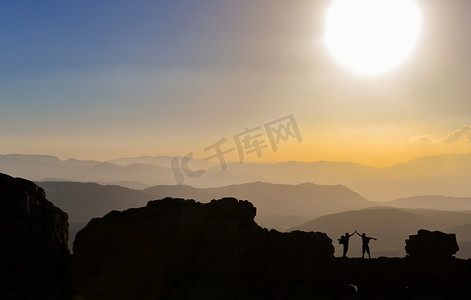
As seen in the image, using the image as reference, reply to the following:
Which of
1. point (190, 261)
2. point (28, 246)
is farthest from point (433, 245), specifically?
point (28, 246)

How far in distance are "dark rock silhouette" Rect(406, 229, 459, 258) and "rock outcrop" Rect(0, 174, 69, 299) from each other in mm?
32653

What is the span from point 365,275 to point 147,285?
66.0ft

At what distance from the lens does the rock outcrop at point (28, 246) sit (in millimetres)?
32438

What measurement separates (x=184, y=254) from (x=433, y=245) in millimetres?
23086

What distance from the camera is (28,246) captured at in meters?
33.4

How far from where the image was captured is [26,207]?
109 feet

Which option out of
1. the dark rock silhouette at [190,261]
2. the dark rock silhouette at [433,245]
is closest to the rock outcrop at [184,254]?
the dark rock silhouette at [190,261]

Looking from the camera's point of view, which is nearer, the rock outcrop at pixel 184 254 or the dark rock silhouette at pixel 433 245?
the dark rock silhouette at pixel 433 245

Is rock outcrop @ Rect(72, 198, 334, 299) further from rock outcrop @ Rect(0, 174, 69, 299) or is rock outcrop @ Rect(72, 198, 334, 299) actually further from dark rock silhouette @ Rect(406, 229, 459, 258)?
dark rock silhouette @ Rect(406, 229, 459, 258)

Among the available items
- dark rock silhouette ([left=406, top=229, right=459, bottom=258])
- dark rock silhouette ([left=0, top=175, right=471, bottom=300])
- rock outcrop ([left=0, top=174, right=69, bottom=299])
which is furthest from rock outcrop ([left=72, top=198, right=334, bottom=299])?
dark rock silhouette ([left=406, top=229, right=459, bottom=258])

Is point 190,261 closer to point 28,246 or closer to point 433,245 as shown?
point 28,246

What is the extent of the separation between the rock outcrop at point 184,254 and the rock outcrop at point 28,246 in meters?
2.11

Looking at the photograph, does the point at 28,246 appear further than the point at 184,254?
No

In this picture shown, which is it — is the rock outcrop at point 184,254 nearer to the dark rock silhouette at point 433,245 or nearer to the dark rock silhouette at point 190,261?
the dark rock silhouette at point 190,261
